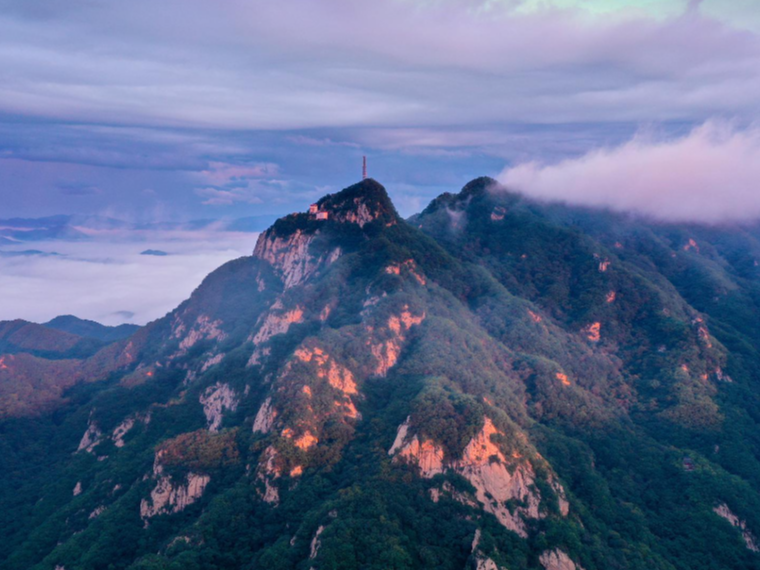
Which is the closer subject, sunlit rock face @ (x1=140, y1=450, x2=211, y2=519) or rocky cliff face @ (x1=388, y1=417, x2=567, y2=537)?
rocky cliff face @ (x1=388, y1=417, x2=567, y2=537)

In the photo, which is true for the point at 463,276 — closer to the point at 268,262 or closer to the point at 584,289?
the point at 584,289

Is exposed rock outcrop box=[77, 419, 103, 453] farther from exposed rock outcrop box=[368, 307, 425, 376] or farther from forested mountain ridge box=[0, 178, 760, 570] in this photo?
exposed rock outcrop box=[368, 307, 425, 376]

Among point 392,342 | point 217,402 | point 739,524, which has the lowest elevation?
point 739,524

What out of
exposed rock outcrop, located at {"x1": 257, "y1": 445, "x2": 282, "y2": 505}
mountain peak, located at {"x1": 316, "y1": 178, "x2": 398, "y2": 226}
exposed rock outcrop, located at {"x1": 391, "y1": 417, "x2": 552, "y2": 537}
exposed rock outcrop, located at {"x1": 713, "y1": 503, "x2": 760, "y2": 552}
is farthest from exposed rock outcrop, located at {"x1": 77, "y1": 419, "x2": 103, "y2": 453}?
exposed rock outcrop, located at {"x1": 713, "y1": 503, "x2": 760, "y2": 552}

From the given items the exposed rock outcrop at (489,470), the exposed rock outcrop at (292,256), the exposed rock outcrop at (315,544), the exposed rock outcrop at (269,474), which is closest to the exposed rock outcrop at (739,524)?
the exposed rock outcrop at (489,470)

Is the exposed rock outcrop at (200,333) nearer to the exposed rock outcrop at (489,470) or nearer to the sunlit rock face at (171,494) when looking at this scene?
the sunlit rock face at (171,494)

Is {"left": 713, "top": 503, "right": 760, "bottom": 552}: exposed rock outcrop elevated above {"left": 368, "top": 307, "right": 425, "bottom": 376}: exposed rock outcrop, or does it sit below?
below

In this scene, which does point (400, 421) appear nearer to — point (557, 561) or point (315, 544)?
point (315, 544)

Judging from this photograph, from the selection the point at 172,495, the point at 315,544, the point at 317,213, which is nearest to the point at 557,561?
the point at 315,544
